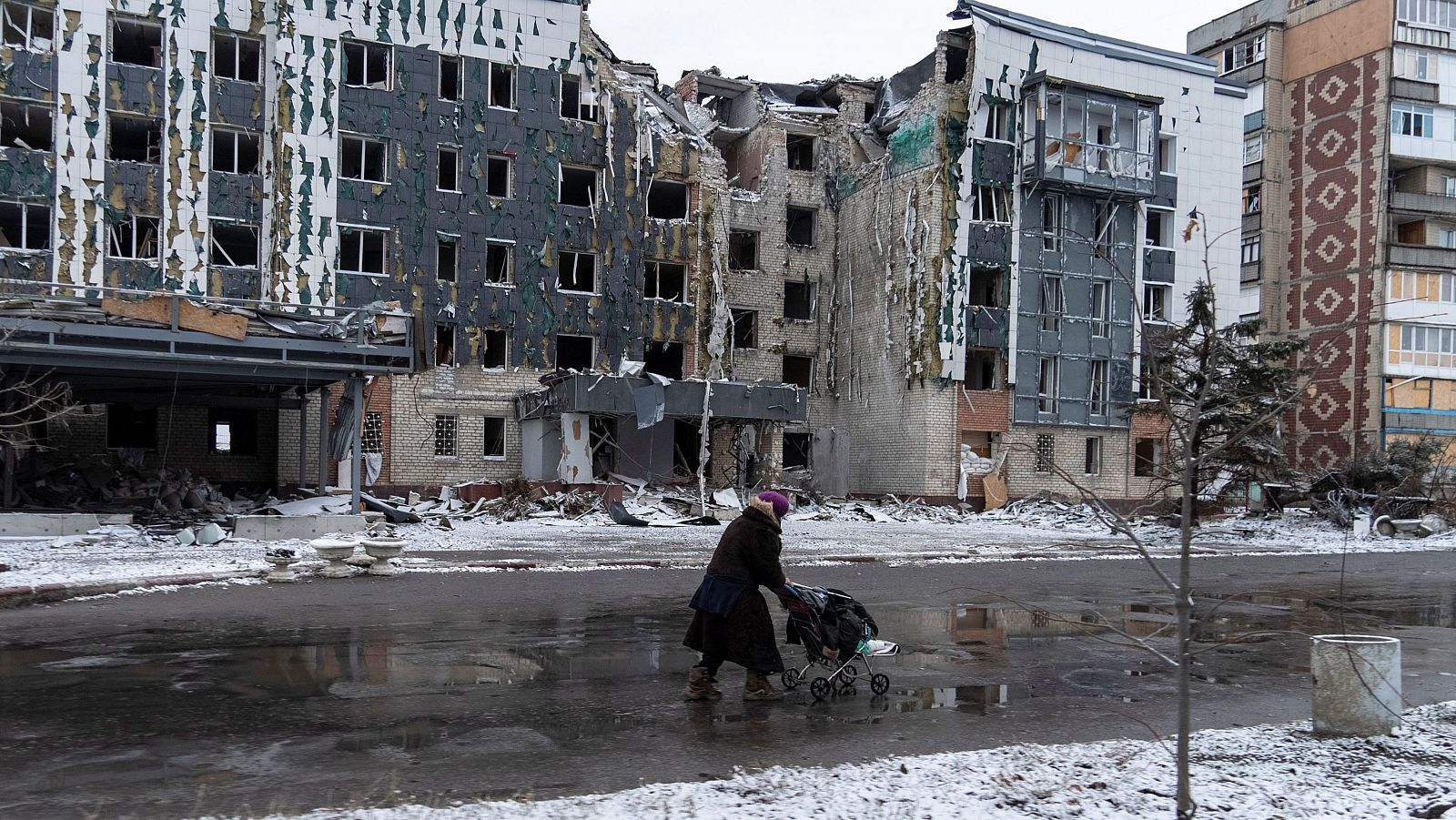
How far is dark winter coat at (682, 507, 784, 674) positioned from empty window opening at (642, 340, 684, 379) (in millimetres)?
32622

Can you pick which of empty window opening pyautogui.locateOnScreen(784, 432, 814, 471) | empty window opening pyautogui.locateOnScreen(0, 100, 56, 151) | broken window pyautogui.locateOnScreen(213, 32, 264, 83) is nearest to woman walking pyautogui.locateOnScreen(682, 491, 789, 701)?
broken window pyautogui.locateOnScreen(213, 32, 264, 83)

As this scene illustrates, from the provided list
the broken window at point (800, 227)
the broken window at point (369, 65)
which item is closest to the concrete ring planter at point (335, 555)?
the broken window at point (369, 65)

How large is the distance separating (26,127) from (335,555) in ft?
78.8

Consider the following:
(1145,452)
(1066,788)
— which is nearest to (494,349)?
(1145,452)

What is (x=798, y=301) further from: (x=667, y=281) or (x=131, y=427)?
(x=131, y=427)

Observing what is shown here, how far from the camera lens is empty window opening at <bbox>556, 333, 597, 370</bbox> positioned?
1521 inches

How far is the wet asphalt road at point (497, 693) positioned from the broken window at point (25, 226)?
22.9m

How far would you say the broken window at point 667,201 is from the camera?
40562 mm

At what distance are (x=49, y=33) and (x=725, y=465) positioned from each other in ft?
81.8

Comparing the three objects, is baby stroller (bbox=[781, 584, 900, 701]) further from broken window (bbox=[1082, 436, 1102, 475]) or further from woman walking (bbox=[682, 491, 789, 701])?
broken window (bbox=[1082, 436, 1102, 475])

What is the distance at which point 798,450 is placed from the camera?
44906 mm

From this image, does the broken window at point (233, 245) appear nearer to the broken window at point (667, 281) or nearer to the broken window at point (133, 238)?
the broken window at point (133, 238)

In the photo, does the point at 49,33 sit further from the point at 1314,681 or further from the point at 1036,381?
the point at 1314,681

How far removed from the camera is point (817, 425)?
1774 inches
